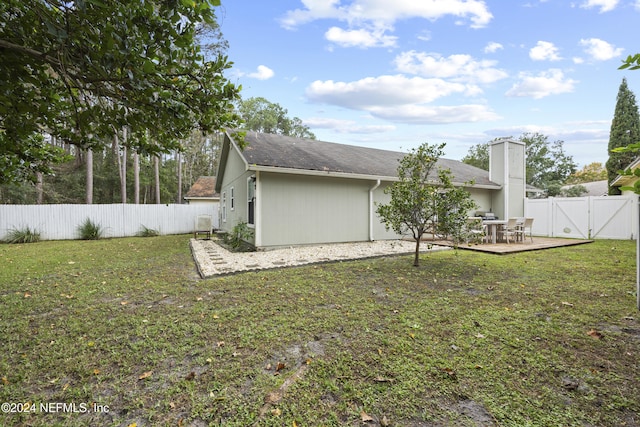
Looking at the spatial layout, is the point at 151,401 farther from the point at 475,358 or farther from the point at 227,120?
the point at 227,120

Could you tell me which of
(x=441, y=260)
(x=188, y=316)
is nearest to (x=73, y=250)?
(x=188, y=316)

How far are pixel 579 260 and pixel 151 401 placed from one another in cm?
893

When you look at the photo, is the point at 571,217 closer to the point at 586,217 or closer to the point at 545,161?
the point at 586,217

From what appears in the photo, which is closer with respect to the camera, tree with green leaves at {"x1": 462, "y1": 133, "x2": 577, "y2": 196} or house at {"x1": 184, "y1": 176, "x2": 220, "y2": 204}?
house at {"x1": 184, "y1": 176, "x2": 220, "y2": 204}

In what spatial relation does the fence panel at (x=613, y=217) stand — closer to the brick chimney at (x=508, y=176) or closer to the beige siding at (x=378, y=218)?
the brick chimney at (x=508, y=176)

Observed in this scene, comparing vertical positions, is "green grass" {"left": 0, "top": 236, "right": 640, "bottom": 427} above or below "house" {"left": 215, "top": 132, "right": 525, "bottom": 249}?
below

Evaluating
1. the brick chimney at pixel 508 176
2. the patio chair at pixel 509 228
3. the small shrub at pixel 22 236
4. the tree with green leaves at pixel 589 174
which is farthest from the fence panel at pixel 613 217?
the tree with green leaves at pixel 589 174

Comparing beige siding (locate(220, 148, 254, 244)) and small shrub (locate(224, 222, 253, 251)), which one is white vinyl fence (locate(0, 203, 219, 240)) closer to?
beige siding (locate(220, 148, 254, 244))

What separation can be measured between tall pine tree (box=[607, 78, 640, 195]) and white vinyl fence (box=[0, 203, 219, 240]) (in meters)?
23.2

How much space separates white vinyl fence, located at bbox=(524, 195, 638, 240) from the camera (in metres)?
10.9

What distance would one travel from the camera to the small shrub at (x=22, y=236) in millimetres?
11336

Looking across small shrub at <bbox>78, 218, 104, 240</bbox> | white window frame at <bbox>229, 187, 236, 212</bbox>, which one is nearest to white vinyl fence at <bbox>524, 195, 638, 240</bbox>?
white window frame at <bbox>229, 187, 236, 212</bbox>

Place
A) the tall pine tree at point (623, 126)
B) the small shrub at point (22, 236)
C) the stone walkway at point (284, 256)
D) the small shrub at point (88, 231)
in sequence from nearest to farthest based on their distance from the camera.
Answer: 1. the stone walkway at point (284, 256)
2. the small shrub at point (22, 236)
3. the small shrub at point (88, 231)
4. the tall pine tree at point (623, 126)

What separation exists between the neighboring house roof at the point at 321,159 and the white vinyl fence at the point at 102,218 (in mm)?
3898
